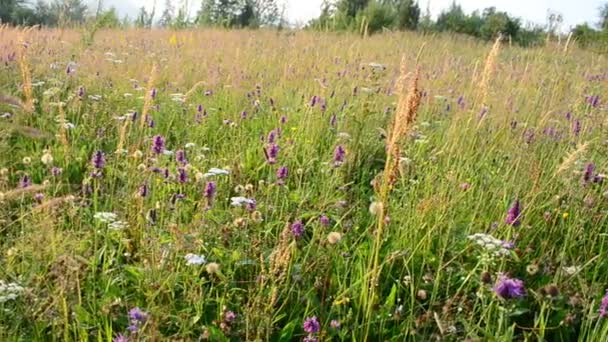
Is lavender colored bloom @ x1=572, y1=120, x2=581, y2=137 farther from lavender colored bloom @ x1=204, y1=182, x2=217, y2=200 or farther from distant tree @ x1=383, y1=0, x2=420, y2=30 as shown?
distant tree @ x1=383, y1=0, x2=420, y2=30

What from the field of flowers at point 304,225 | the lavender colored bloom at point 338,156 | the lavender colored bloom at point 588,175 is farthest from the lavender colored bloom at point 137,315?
the lavender colored bloom at point 588,175

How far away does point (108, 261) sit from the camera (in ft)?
5.65

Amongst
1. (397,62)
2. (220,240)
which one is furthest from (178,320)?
(397,62)

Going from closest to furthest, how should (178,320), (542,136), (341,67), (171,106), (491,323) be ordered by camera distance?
1. (178,320)
2. (491,323)
3. (542,136)
4. (171,106)
5. (341,67)

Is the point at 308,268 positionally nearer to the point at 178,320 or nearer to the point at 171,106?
the point at 178,320

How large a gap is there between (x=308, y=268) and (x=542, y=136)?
1922mm

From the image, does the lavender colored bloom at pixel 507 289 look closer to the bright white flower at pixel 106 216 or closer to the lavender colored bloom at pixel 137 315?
the lavender colored bloom at pixel 137 315

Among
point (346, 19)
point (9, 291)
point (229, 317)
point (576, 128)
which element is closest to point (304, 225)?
point (229, 317)

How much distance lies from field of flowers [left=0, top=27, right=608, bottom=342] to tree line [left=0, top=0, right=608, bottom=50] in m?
2.13

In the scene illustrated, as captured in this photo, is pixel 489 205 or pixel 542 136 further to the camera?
pixel 542 136

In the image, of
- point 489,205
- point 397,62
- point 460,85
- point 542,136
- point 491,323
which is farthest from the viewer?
point 397,62

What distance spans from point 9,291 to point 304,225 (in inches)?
38.1

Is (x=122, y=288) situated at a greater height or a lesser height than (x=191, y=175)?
lesser

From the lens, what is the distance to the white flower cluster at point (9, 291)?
128 cm
